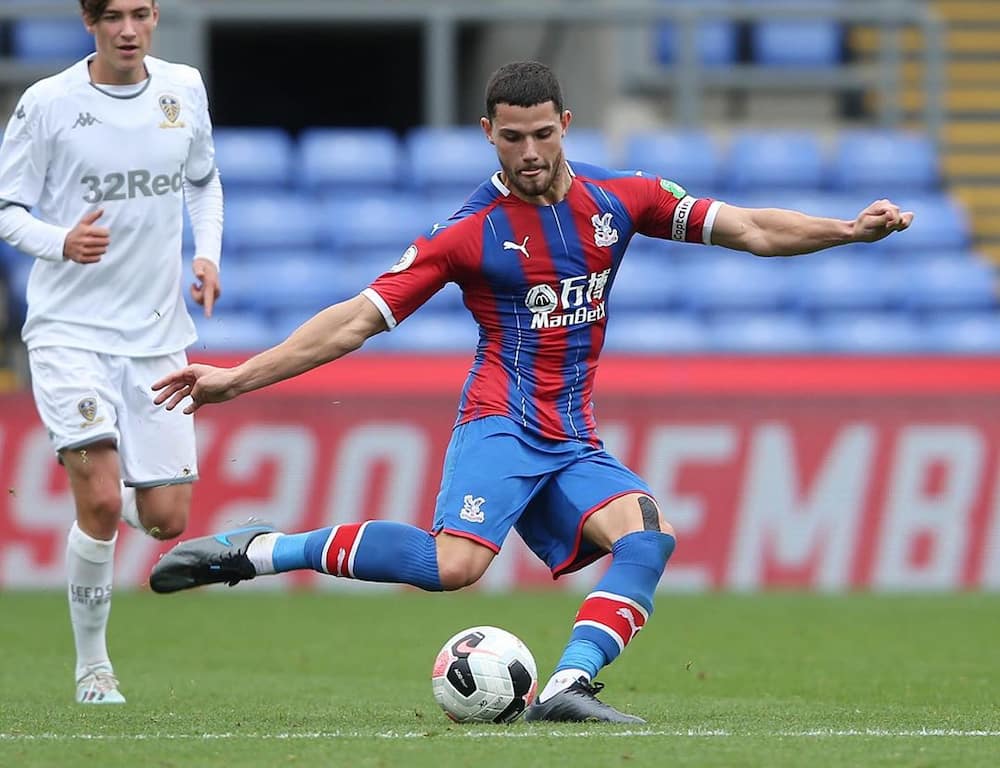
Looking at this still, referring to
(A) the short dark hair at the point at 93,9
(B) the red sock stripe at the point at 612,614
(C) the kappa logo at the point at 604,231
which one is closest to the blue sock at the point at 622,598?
(B) the red sock stripe at the point at 612,614

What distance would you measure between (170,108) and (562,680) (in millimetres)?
2726

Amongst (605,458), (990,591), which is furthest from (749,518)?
(605,458)

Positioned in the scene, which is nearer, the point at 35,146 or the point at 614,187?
the point at 614,187

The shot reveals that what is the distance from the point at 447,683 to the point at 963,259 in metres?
9.86

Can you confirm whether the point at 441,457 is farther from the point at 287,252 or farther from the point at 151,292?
the point at 151,292

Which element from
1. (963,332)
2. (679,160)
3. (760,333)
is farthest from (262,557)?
(679,160)

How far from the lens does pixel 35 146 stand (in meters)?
6.77

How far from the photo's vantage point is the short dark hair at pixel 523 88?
5875 mm

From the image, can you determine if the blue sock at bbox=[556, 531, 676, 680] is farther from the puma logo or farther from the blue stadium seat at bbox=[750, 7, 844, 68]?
the blue stadium seat at bbox=[750, 7, 844, 68]

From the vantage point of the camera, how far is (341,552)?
5.97m

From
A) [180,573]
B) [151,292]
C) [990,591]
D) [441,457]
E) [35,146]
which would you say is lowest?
[990,591]

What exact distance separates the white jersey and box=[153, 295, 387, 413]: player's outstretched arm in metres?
1.24

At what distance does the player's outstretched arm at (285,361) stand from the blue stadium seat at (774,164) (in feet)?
31.2

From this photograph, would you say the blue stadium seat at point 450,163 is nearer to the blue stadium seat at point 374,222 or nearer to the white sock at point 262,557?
the blue stadium seat at point 374,222
